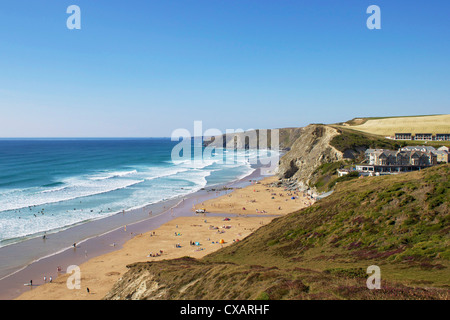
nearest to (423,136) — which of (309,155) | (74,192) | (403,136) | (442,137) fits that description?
(403,136)

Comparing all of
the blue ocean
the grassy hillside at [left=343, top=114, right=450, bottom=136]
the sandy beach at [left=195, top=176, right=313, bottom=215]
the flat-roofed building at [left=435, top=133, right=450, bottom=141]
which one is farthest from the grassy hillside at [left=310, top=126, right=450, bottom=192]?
the grassy hillside at [left=343, top=114, right=450, bottom=136]

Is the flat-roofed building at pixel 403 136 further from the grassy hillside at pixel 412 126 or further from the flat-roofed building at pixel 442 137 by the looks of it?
the flat-roofed building at pixel 442 137

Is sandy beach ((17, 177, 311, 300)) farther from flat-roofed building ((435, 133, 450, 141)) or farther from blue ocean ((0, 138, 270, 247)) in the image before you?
flat-roofed building ((435, 133, 450, 141))

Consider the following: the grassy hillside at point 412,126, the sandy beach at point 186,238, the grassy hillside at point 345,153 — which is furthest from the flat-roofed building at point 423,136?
the sandy beach at point 186,238
